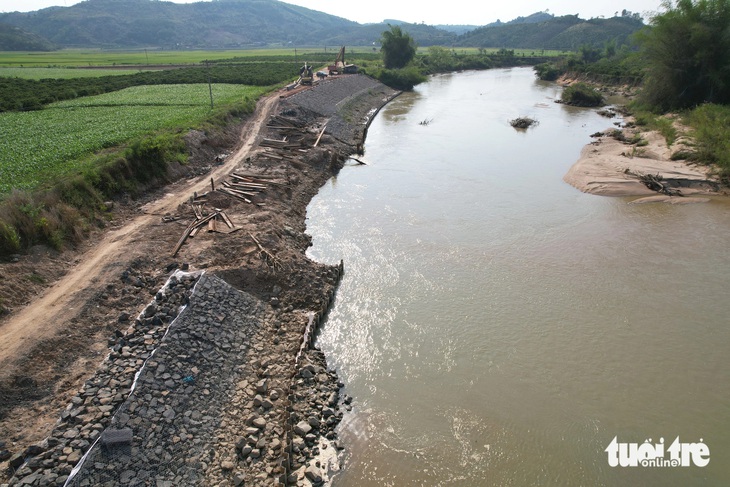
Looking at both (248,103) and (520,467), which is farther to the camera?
(248,103)

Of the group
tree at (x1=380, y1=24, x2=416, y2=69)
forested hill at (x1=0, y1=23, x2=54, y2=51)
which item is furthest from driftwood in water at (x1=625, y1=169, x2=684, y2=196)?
forested hill at (x1=0, y1=23, x2=54, y2=51)

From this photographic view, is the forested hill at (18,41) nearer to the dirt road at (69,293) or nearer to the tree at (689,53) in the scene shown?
the dirt road at (69,293)

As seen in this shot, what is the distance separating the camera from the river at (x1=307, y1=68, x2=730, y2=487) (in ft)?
33.4

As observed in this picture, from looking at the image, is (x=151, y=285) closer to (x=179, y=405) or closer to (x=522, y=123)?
(x=179, y=405)

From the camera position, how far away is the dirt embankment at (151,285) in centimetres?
917

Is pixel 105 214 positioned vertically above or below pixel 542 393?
above

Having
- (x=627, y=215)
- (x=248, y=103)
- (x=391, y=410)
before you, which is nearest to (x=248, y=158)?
(x=248, y=103)

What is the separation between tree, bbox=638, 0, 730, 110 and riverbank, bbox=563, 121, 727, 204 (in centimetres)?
1169

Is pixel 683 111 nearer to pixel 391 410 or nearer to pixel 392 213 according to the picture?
pixel 392 213

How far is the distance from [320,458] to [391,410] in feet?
7.48

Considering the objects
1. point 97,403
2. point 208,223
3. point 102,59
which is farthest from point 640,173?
point 102,59

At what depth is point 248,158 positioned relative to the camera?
25.9 metres

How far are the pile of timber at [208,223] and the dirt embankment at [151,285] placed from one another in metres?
0.13

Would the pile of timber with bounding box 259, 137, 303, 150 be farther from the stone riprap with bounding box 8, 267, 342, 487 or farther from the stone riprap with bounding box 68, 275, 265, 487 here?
the stone riprap with bounding box 68, 275, 265, 487
